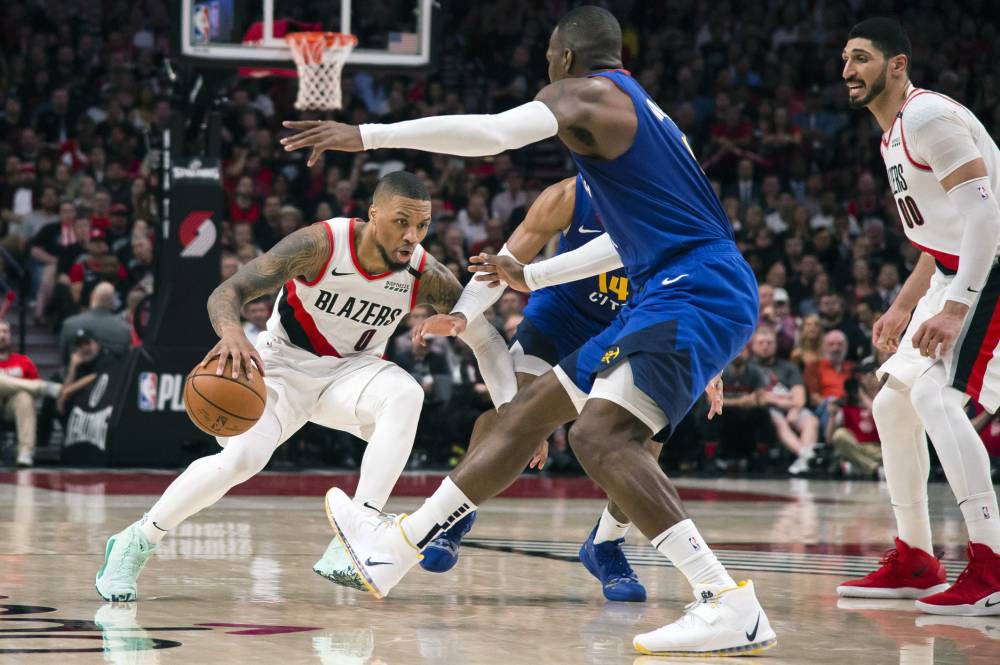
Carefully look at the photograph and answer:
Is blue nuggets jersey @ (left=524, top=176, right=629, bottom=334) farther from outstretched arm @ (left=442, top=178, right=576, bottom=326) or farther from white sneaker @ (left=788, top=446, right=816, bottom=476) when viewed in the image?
white sneaker @ (left=788, top=446, right=816, bottom=476)

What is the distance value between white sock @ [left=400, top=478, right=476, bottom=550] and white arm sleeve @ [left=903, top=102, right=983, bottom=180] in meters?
2.29

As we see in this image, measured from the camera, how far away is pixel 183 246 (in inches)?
506

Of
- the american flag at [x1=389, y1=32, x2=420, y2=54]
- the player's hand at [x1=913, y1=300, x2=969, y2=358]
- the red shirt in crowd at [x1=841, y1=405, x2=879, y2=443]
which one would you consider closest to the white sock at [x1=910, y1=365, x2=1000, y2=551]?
the player's hand at [x1=913, y1=300, x2=969, y2=358]

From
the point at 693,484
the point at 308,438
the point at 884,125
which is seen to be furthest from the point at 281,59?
the point at 884,125

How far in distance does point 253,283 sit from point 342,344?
763mm

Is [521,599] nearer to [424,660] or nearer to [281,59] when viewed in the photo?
[424,660]

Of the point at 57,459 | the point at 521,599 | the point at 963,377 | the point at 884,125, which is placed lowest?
the point at 57,459

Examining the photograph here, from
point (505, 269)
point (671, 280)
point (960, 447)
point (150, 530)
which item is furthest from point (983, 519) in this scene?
point (150, 530)

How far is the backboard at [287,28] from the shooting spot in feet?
39.0

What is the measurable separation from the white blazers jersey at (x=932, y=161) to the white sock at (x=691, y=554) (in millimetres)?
1913

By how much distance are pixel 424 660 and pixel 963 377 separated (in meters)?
2.59

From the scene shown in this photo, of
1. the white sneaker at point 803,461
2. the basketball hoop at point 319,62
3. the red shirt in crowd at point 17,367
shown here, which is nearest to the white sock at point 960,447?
the basketball hoop at point 319,62

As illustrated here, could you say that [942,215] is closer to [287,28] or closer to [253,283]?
[253,283]

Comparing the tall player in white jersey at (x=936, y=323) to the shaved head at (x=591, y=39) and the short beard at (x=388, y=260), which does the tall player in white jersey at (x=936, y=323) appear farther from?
the short beard at (x=388, y=260)
